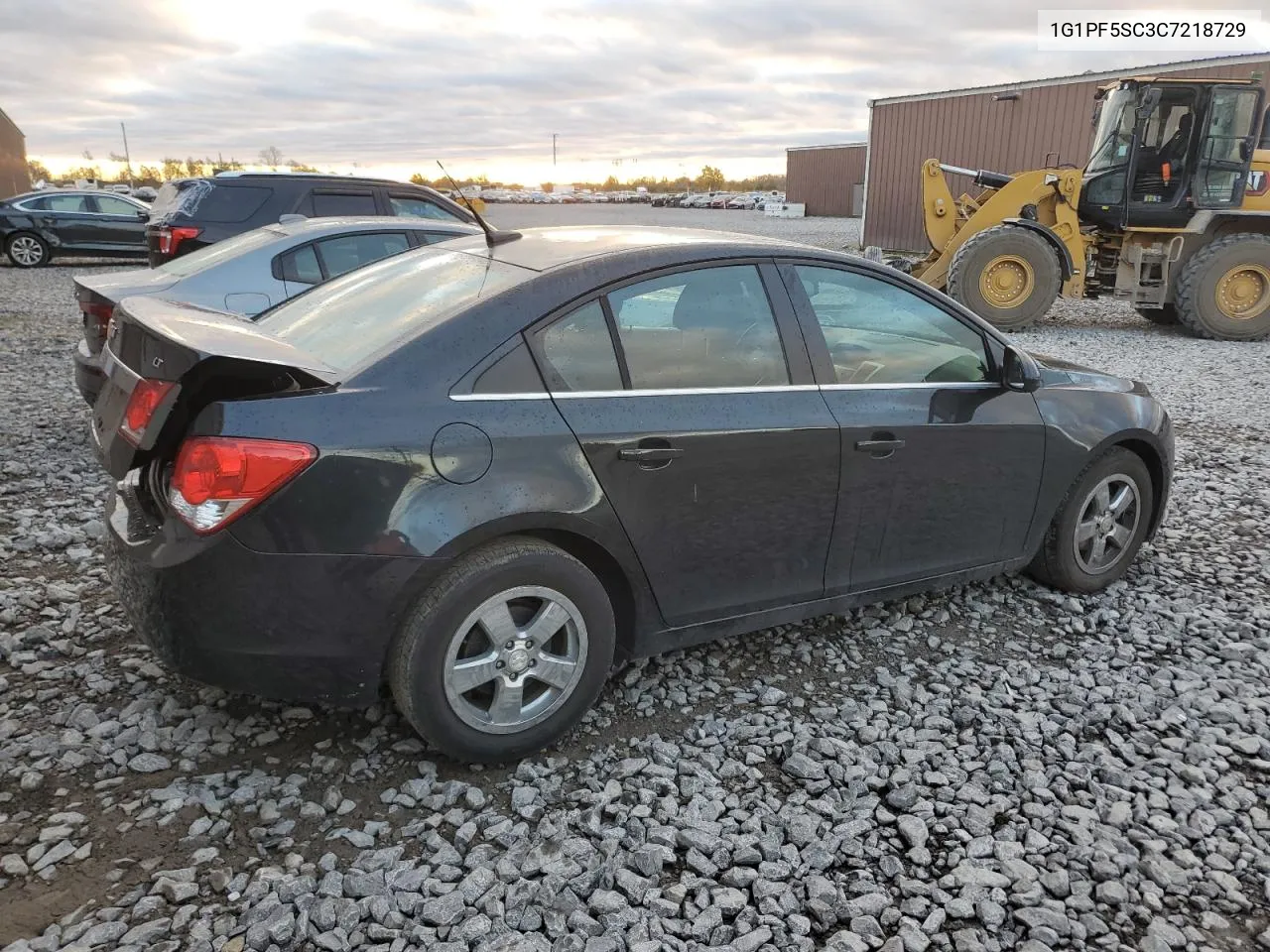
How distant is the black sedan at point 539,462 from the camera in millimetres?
2557

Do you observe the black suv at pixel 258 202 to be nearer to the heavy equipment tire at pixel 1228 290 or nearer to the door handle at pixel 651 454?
the door handle at pixel 651 454

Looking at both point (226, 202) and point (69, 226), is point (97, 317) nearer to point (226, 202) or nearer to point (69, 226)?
point (226, 202)

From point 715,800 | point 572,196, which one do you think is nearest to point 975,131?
point 715,800

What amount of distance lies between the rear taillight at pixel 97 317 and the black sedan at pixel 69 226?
15.5 meters

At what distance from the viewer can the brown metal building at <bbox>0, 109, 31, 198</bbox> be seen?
122 ft

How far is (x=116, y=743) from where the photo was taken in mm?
2961

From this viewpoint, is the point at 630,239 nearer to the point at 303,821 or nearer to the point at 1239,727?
the point at 303,821

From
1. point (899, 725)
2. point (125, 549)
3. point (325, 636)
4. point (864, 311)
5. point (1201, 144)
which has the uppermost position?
point (1201, 144)

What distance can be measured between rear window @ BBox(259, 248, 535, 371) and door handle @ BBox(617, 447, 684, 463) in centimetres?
66

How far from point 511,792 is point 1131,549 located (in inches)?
126

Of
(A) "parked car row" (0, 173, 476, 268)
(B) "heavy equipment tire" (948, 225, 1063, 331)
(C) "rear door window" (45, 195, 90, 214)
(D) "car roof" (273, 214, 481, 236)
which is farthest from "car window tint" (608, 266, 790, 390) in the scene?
(C) "rear door window" (45, 195, 90, 214)

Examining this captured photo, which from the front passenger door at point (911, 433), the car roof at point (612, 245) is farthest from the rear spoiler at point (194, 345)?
the front passenger door at point (911, 433)

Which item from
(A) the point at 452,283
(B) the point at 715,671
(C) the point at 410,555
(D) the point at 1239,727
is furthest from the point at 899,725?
(A) the point at 452,283

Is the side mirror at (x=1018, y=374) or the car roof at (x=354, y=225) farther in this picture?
the car roof at (x=354, y=225)
